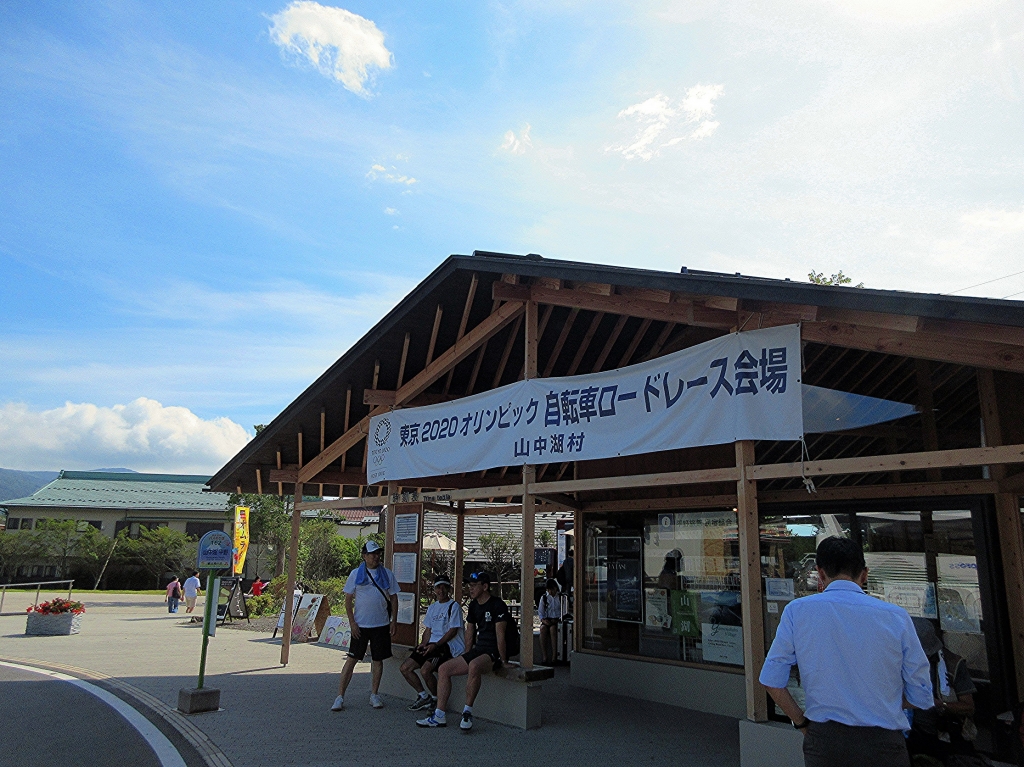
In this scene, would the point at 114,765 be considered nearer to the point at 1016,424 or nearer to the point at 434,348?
the point at 434,348

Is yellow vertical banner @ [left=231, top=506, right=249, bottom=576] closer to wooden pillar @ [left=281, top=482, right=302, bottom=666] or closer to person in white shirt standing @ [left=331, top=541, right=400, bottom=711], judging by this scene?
wooden pillar @ [left=281, top=482, right=302, bottom=666]

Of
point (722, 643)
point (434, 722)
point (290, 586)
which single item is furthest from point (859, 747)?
point (290, 586)

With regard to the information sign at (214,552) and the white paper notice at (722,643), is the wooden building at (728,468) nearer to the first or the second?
the white paper notice at (722,643)

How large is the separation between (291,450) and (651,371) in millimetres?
8282

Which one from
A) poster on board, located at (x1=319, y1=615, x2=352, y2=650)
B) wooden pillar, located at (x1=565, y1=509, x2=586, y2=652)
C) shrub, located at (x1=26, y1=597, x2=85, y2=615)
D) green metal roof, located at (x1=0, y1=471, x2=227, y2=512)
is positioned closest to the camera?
wooden pillar, located at (x1=565, y1=509, x2=586, y2=652)

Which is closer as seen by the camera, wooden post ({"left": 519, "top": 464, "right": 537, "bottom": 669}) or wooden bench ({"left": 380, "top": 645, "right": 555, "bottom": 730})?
wooden bench ({"left": 380, "top": 645, "right": 555, "bottom": 730})

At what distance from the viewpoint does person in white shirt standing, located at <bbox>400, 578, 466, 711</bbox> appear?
336 inches

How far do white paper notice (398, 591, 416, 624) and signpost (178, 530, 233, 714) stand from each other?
2326 mm

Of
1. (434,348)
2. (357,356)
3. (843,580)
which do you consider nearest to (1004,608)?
(843,580)

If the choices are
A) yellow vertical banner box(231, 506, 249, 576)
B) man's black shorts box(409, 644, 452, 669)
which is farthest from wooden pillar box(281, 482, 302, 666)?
yellow vertical banner box(231, 506, 249, 576)

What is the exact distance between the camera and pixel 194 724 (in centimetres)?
795

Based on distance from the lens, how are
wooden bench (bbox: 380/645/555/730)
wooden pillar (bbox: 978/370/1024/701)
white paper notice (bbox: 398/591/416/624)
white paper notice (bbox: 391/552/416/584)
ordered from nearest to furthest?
wooden pillar (bbox: 978/370/1024/701) < wooden bench (bbox: 380/645/555/730) < white paper notice (bbox: 398/591/416/624) < white paper notice (bbox: 391/552/416/584)

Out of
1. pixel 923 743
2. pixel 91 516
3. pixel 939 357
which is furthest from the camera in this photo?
pixel 91 516

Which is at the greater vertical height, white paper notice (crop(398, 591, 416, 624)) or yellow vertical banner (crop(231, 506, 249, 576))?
yellow vertical banner (crop(231, 506, 249, 576))
